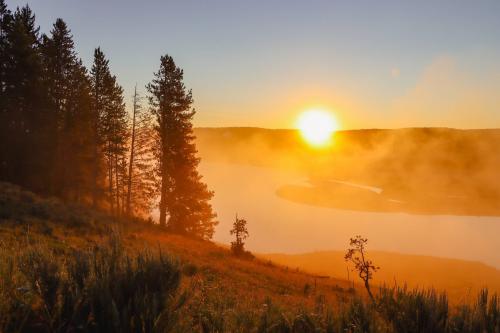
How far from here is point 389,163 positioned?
117 m

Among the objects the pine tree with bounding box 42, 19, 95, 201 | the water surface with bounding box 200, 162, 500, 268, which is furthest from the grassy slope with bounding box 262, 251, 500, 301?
the pine tree with bounding box 42, 19, 95, 201

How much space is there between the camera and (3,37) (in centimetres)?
2897

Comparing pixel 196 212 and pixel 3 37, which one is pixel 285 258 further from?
pixel 3 37

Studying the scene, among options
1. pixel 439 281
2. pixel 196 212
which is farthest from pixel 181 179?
pixel 439 281

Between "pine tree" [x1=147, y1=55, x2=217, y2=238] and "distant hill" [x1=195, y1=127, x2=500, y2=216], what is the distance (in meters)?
46.1

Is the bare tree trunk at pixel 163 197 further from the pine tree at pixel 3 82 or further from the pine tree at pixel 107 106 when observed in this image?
the pine tree at pixel 3 82

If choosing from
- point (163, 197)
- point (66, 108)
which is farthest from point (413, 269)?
point (66, 108)

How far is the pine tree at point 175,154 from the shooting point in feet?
106

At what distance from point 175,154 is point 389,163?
98592mm

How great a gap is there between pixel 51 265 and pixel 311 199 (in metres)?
77.7

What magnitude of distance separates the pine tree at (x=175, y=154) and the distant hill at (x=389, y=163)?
4614cm

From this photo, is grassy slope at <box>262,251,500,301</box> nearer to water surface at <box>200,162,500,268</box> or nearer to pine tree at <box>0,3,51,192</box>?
water surface at <box>200,162,500,268</box>

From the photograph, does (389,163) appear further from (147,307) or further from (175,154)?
(147,307)

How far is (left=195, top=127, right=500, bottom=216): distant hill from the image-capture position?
77312mm
